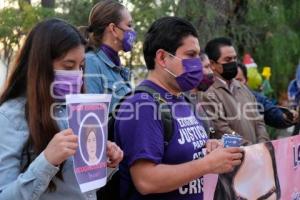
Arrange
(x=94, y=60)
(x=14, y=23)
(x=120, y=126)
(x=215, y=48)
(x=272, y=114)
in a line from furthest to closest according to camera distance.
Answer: (x=14, y=23) < (x=272, y=114) < (x=215, y=48) < (x=94, y=60) < (x=120, y=126)

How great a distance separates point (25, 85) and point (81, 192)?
1.65 ft

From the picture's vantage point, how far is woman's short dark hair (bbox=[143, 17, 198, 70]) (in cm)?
286

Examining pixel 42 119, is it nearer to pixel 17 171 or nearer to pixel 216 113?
pixel 17 171

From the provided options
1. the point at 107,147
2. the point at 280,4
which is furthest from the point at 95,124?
the point at 280,4

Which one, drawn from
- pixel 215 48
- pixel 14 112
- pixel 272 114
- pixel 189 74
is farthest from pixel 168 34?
pixel 272 114

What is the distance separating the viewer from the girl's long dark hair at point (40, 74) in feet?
7.12

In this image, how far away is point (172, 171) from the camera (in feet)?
8.31

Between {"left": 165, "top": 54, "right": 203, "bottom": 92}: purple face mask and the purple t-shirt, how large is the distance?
0.40 ft

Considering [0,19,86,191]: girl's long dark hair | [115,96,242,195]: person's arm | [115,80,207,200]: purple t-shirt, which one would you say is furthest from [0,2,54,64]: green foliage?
[0,19,86,191]: girl's long dark hair

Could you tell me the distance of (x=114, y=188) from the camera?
282cm

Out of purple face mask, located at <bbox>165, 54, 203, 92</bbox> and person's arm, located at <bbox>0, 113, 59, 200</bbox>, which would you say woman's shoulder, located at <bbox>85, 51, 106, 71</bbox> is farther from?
person's arm, located at <bbox>0, 113, 59, 200</bbox>

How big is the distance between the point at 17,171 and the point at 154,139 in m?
0.69

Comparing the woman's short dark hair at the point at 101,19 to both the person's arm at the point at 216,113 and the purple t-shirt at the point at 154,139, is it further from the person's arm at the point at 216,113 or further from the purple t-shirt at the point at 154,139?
the purple t-shirt at the point at 154,139

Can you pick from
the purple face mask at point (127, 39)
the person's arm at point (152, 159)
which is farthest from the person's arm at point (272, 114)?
the person's arm at point (152, 159)
